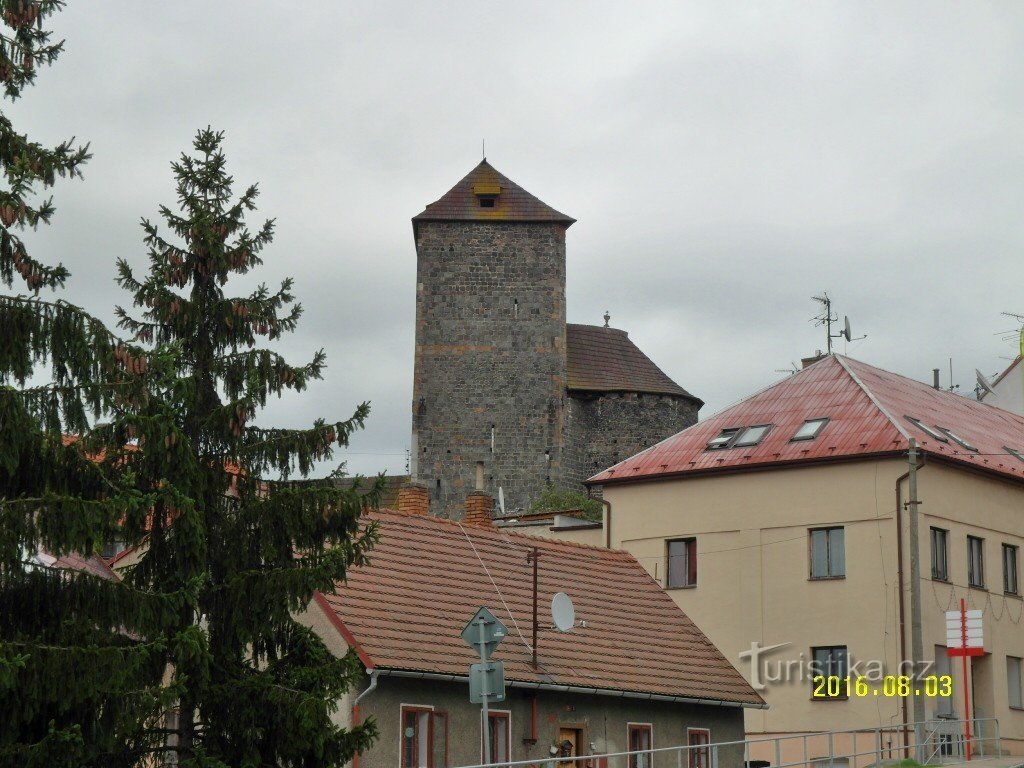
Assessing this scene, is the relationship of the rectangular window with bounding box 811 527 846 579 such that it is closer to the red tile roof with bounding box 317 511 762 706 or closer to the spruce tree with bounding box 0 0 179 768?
the red tile roof with bounding box 317 511 762 706

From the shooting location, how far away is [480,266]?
2931 inches

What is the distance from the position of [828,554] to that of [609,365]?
140 feet

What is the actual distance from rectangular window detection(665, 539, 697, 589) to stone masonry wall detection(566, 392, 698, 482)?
37.3 metres

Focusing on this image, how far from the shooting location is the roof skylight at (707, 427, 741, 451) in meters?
36.6

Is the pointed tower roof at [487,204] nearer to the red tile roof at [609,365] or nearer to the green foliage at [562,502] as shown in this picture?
the red tile roof at [609,365]

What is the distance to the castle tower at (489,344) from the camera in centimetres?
7219

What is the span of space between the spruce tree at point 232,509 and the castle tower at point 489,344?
52467 millimetres

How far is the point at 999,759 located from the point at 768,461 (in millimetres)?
7682

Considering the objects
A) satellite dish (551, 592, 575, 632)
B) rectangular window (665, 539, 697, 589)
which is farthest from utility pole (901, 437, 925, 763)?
rectangular window (665, 539, 697, 589)

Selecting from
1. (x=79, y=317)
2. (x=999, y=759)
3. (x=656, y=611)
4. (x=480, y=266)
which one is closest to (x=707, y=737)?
(x=656, y=611)

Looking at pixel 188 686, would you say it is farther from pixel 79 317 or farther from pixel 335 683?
pixel 79 317

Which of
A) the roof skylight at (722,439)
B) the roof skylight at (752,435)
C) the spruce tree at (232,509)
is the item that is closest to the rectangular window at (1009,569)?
the roof skylight at (752,435)

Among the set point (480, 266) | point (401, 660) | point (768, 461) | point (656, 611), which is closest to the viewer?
point (401, 660)

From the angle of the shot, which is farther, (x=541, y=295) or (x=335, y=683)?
(x=541, y=295)
